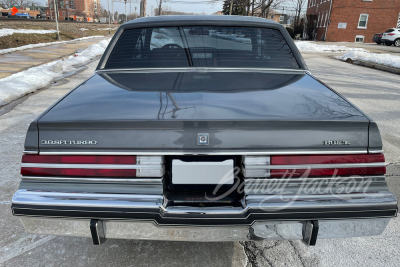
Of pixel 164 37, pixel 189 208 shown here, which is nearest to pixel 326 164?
pixel 189 208

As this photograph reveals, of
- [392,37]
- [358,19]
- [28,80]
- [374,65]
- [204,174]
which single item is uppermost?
[358,19]

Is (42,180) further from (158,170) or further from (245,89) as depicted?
(245,89)

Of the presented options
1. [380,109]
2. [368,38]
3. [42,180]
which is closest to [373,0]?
[368,38]

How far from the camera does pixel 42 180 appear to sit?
5.49 ft

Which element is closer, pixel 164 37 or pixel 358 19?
pixel 164 37

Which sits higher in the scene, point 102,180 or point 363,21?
point 363,21

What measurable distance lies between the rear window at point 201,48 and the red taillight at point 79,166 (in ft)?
4.30

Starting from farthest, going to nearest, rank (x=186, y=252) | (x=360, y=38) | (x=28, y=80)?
(x=360, y=38) → (x=28, y=80) → (x=186, y=252)

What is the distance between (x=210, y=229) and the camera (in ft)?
5.30

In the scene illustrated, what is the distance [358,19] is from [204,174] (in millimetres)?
38470

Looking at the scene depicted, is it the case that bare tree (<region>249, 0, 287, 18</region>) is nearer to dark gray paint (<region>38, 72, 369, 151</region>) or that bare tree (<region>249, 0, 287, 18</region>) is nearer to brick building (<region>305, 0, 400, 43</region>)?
brick building (<region>305, 0, 400, 43</region>)

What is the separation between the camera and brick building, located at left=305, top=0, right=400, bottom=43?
33031 mm

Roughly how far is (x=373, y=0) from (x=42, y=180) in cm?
3939

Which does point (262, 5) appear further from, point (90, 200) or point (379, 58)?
point (90, 200)
